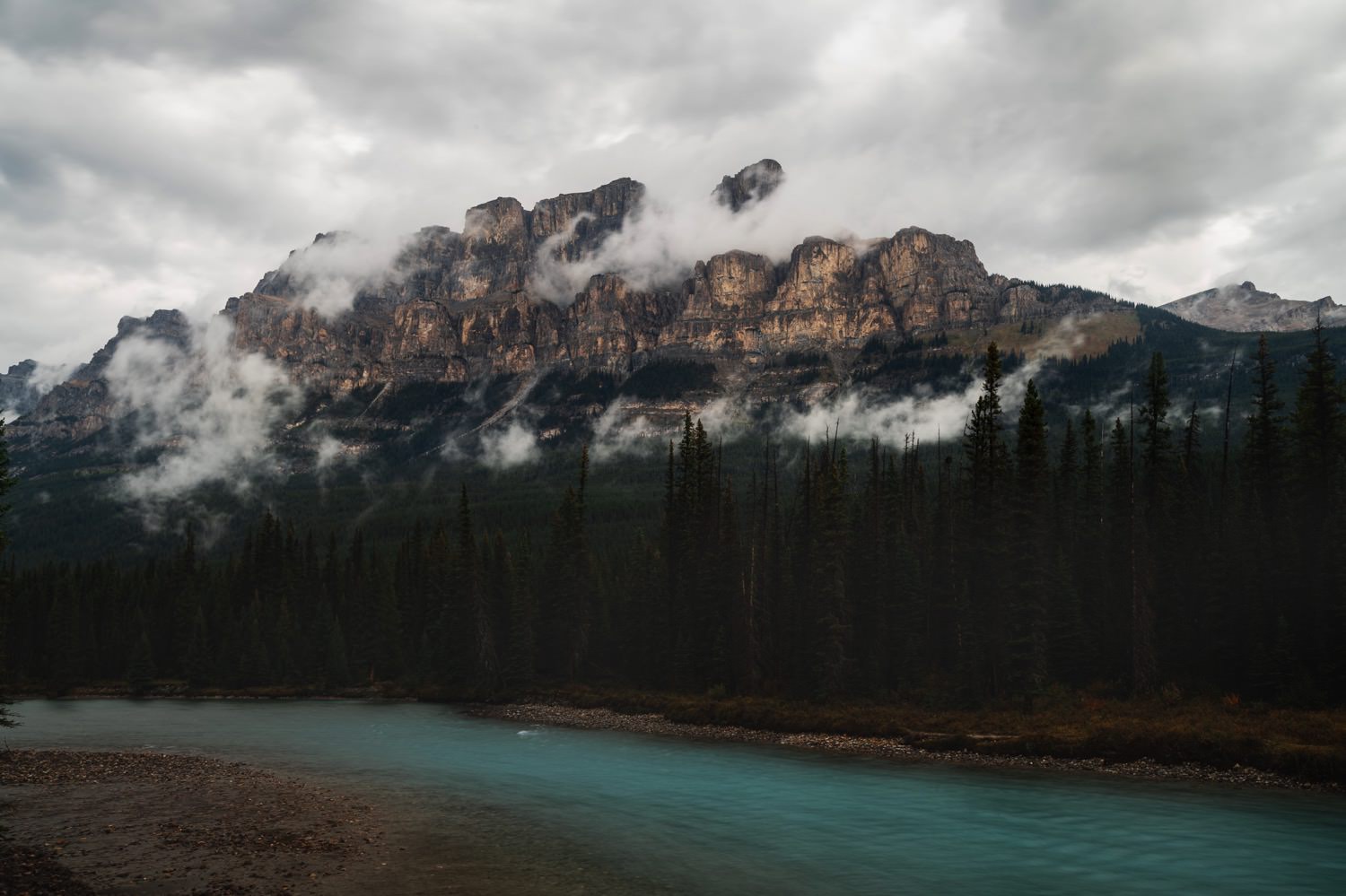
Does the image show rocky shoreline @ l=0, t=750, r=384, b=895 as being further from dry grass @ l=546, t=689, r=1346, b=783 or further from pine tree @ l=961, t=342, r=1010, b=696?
pine tree @ l=961, t=342, r=1010, b=696

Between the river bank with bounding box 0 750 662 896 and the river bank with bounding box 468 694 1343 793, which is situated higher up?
the river bank with bounding box 0 750 662 896

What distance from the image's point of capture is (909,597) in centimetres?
6875

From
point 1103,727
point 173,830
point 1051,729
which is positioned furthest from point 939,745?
point 173,830

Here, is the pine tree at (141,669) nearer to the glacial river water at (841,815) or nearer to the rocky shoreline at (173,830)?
the glacial river water at (841,815)

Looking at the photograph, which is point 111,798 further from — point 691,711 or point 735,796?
point 691,711

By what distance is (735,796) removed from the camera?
3722 centimetres

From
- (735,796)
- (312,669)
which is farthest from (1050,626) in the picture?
(312,669)

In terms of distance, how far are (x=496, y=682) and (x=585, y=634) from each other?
10.5 m

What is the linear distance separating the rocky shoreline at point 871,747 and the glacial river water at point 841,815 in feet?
6.31

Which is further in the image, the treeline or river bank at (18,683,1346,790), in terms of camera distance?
the treeline

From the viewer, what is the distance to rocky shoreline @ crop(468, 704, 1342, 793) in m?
38.4

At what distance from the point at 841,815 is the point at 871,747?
19.1 m

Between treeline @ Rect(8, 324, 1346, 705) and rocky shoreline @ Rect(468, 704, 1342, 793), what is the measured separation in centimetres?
837

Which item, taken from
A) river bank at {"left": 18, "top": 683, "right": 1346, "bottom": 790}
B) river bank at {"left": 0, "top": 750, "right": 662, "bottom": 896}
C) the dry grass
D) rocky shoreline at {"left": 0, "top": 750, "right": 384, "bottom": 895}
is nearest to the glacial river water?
river bank at {"left": 0, "top": 750, "right": 662, "bottom": 896}
